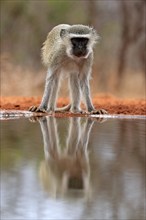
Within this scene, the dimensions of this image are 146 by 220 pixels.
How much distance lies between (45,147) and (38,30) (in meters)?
13.0

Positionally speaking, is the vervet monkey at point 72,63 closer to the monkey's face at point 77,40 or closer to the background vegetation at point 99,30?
the monkey's face at point 77,40

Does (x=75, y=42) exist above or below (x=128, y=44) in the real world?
above

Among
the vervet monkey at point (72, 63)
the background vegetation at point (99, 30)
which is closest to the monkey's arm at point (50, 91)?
the vervet monkey at point (72, 63)

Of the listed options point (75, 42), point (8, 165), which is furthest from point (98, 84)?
point (8, 165)

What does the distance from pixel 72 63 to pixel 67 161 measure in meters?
4.33

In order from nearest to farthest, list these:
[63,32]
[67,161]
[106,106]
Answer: [67,161] → [63,32] → [106,106]

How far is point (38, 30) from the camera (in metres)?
21.0

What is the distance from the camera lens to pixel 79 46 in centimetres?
1155

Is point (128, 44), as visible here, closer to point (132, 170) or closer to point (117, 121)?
point (117, 121)

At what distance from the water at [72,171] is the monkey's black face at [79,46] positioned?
1.27m

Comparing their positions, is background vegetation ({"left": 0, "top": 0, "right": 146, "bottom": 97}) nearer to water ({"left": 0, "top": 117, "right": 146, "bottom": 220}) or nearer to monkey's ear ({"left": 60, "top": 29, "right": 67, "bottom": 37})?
monkey's ear ({"left": 60, "top": 29, "right": 67, "bottom": 37})

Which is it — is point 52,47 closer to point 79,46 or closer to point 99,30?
point 79,46

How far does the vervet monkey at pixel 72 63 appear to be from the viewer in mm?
11555

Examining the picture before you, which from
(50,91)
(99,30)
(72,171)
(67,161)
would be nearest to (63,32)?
(50,91)
